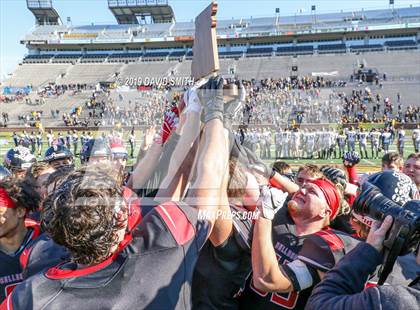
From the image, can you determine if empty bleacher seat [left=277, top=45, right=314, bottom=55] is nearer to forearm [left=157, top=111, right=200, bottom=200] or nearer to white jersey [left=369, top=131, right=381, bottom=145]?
white jersey [left=369, top=131, right=381, bottom=145]

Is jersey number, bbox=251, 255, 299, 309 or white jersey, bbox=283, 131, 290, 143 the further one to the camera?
white jersey, bbox=283, 131, 290, 143

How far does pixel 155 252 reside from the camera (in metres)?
1.29

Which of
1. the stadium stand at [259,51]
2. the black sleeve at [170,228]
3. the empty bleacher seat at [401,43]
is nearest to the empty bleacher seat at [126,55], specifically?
the stadium stand at [259,51]

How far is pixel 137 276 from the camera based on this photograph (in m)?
1.24

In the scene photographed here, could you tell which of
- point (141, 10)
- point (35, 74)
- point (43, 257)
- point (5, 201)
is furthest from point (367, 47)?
point (43, 257)

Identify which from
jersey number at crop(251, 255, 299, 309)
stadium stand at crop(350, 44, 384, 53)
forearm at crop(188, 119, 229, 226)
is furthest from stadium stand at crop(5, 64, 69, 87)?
forearm at crop(188, 119, 229, 226)

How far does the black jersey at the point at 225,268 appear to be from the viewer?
72.9 inches

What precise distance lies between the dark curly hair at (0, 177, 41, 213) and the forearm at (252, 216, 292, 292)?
1446 mm

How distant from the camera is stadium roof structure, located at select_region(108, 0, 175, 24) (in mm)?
54094

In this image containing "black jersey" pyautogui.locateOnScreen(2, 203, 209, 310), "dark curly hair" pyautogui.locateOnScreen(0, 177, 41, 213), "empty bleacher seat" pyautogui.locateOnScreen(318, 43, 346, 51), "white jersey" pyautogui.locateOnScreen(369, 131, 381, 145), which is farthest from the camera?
"empty bleacher seat" pyautogui.locateOnScreen(318, 43, 346, 51)

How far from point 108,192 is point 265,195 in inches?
25.1

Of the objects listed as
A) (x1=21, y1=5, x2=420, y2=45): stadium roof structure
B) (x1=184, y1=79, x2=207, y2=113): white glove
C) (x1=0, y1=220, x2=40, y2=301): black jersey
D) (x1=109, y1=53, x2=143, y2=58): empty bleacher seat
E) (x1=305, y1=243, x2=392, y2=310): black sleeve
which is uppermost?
(x1=21, y1=5, x2=420, y2=45): stadium roof structure

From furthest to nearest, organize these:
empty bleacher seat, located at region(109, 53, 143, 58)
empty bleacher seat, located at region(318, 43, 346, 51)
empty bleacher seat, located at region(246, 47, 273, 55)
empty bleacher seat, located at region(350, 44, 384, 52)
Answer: empty bleacher seat, located at region(109, 53, 143, 58) < empty bleacher seat, located at region(246, 47, 273, 55) < empty bleacher seat, located at region(318, 43, 346, 51) < empty bleacher seat, located at region(350, 44, 384, 52)

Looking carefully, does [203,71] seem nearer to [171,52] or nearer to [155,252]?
[155,252]
